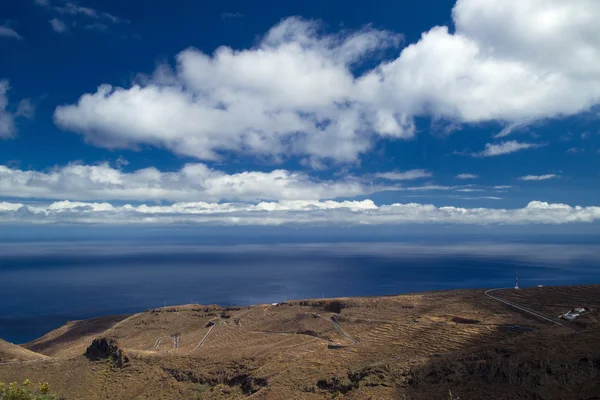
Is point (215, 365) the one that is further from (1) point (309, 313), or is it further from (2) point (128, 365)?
(1) point (309, 313)

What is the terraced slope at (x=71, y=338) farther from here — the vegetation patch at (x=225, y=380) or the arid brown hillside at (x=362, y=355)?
the vegetation patch at (x=225, y=380)

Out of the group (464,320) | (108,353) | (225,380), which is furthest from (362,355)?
(108,353)

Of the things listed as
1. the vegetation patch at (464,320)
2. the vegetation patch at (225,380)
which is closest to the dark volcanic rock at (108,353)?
the vegetation patch at (225,380)

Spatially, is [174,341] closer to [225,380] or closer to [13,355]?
[13,355]

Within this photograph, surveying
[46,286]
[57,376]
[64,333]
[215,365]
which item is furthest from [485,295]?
[46,286]

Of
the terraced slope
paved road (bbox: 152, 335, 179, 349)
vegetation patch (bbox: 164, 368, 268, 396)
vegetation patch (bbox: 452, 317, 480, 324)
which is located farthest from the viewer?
the terraced slope

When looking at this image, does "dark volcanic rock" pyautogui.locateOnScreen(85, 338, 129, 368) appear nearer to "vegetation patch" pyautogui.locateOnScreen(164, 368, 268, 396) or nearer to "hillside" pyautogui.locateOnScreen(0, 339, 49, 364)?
"vegetation patch" pyautogui.locateOnScreen(164, 368, 268, 396)

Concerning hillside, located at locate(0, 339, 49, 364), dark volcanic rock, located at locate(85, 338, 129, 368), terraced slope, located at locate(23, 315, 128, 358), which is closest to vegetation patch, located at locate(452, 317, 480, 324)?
dark volcanic rock, located at locate(85, 338, 129, 368)
